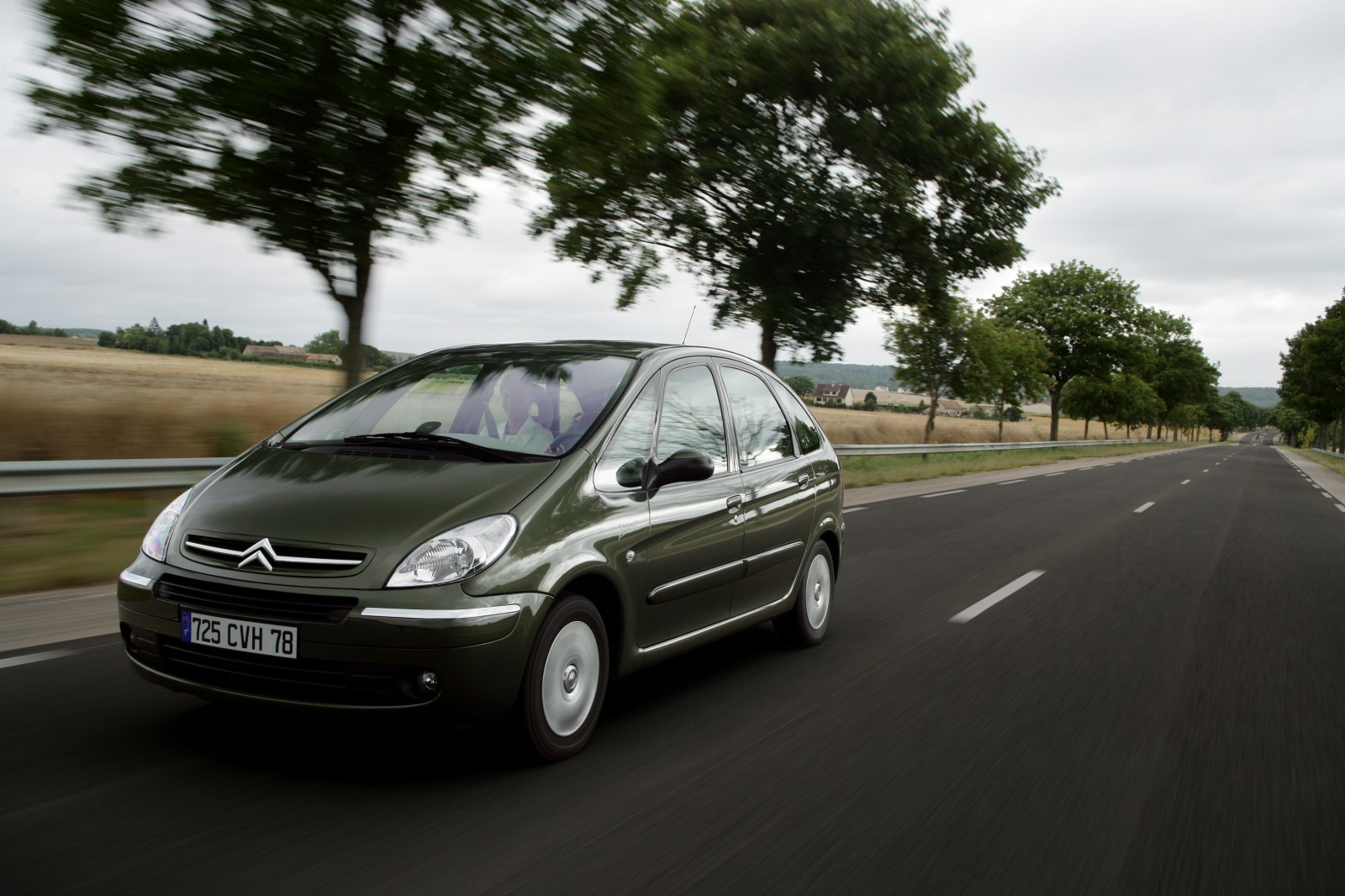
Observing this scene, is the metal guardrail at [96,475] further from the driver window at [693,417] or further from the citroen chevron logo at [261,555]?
the citroen chevron logo at [261,555]


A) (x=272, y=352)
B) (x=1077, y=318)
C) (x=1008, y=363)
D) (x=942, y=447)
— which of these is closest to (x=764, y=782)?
(x=942, y=447)

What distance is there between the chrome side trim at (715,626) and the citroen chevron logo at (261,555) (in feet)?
4.85

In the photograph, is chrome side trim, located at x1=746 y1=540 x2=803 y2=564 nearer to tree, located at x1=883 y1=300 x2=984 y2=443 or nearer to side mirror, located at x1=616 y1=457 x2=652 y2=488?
side mirror, located at x1=616 y1=457 x2=652 y2=488

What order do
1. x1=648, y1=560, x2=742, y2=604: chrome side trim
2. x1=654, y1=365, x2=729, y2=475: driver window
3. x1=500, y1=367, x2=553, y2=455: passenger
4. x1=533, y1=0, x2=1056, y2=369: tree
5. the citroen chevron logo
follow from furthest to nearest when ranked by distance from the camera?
x1=533, y1=0, x2=1056, y2=369: tree < x1=654, y1=365, x2=729, y2=475: driver window < x1=648, y1=560, x2=742, y2=604: chrome side trim < x1=500, y1=367, x2=553, y2=455: passenger < the citroen chevron logo

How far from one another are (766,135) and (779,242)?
205 cm

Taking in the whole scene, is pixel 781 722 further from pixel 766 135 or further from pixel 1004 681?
pixel 766 135

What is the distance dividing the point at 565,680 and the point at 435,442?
111 cm

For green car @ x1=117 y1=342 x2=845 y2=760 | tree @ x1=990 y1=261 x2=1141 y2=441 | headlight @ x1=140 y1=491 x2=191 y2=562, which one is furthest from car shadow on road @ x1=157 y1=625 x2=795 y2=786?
tree @ x1=990 y1=261 x2=1141 y2=441

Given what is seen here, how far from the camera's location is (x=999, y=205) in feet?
77.0

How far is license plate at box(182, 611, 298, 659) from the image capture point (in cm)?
333

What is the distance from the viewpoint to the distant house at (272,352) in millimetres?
33000

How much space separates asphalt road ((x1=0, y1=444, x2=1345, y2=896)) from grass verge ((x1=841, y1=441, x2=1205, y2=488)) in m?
12.5

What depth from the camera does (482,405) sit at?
4.54 meters

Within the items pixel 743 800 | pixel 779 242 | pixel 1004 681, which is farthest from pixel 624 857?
pixel 779 242
